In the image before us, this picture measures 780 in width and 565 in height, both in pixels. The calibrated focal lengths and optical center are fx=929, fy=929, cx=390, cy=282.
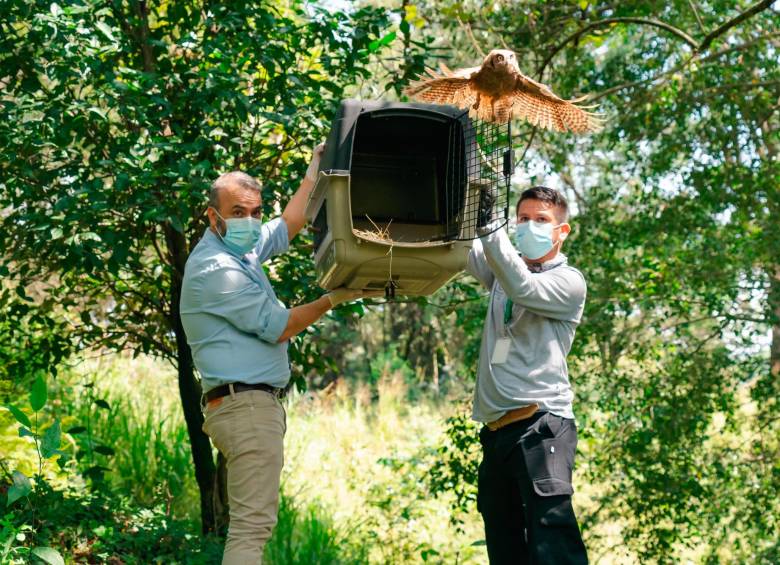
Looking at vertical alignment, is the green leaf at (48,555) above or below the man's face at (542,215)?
below

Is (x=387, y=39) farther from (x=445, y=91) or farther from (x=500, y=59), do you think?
(x=500, y=59)

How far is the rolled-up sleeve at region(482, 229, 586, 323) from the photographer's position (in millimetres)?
2844

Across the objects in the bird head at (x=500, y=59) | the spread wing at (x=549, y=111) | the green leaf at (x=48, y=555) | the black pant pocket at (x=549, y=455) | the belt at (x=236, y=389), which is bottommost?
the green leaf at (x=48, y=555)

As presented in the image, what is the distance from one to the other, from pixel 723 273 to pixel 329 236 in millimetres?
3849

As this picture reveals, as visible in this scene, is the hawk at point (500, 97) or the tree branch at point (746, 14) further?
the tree branch at point (746, 14)

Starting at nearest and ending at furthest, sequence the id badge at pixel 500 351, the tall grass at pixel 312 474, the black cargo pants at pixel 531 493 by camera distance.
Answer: the black cargo pants at pixel 531 493
the id badge at pixel 500 351
the tall grass at pixel 312 474

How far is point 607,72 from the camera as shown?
7.21m

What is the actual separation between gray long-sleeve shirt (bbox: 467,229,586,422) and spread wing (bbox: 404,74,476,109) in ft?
1.55

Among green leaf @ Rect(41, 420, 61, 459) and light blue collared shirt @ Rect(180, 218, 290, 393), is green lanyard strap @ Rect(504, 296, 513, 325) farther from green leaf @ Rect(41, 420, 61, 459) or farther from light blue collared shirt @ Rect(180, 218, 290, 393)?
green leaf @ Rect(41, 420, 61, 459)

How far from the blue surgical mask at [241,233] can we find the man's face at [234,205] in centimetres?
2

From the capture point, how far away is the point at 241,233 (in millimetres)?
3072

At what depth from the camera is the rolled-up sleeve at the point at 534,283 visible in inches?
112

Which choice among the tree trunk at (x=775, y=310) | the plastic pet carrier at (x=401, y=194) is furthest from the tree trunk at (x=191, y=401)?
the tree trunk at (x=775, y=310)

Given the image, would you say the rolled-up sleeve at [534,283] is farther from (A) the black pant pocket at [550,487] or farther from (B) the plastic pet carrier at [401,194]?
(A) the black pant pocket at [550,487]
